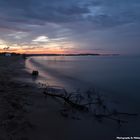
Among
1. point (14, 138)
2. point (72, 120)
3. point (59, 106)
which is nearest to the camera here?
point (14, 138)

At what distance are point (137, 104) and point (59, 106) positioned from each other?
6.07 m

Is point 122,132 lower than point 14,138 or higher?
lower

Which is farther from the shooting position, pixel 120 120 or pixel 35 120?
pixel 120 120

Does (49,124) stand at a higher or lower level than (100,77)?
lower

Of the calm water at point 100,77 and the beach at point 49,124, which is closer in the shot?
the beach at point 49,124

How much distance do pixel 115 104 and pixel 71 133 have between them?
6418 mm

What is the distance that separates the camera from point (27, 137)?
6715 millimetres

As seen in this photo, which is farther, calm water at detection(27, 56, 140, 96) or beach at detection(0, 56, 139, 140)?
calm water at detection(27, 56, 140, 96)

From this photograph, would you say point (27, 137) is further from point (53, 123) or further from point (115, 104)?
point (115, 104)

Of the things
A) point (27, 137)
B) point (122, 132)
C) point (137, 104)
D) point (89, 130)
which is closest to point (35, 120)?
point (27, 137)

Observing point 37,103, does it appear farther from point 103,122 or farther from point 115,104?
point 115,104

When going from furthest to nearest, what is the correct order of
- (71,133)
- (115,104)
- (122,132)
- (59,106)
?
(115,104) → (59,106) → (122,132) → (71,133)

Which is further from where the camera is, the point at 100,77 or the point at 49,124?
the point at 100,77

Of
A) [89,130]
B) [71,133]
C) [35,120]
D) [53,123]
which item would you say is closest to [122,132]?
[89,130]
